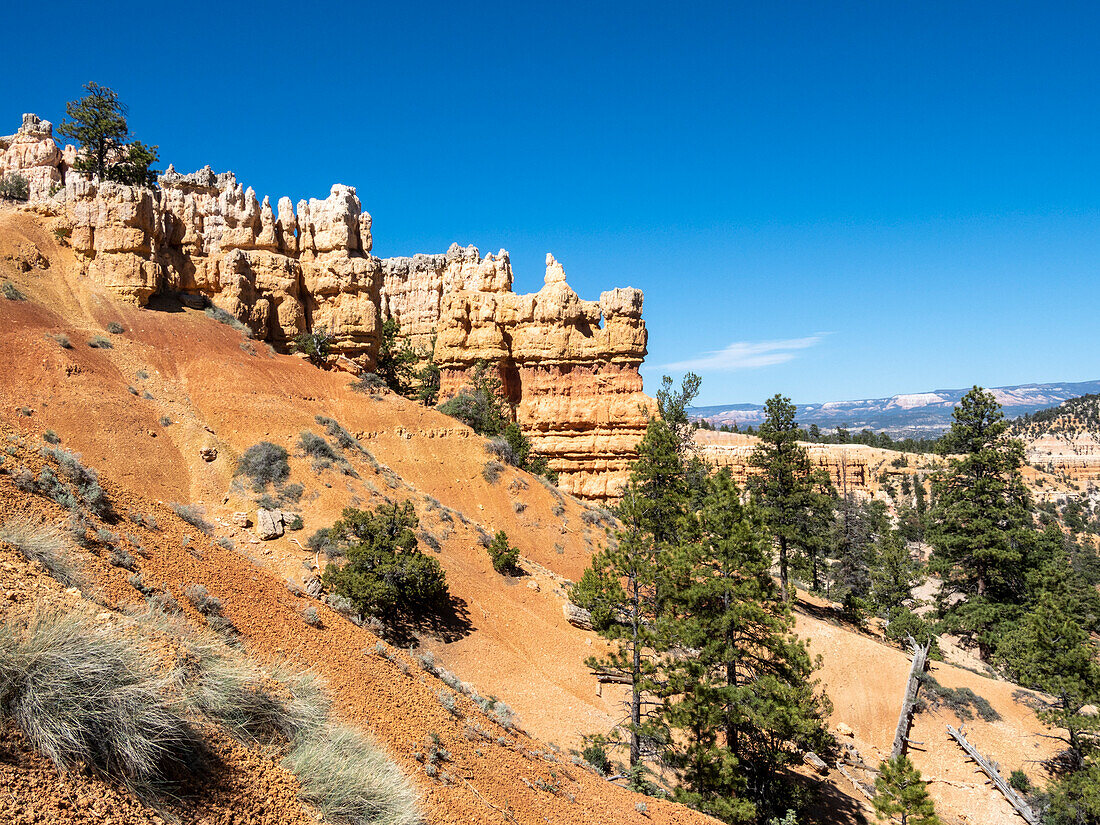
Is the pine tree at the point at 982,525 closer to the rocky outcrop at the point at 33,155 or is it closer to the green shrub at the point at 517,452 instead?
the green shrub at the point at 517,452

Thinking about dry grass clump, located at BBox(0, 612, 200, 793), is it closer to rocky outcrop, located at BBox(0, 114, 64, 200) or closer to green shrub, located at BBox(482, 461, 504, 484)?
green shrub, located at BBox(482, 461, 504, 484)

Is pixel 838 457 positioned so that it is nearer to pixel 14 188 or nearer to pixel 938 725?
pixel 938 725

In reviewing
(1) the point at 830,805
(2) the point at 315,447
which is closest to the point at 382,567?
(2) the point at 315,447

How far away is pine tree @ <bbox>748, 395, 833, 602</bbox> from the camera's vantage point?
3058 cm

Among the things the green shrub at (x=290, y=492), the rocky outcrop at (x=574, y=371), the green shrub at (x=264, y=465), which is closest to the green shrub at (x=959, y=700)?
the rocky outcrop at (x=574, y=371)

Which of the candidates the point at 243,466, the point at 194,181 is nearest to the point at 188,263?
the point at 194,181

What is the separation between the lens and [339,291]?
3747 centimetres

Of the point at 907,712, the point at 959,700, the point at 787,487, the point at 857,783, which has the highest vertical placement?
the point at 787,487

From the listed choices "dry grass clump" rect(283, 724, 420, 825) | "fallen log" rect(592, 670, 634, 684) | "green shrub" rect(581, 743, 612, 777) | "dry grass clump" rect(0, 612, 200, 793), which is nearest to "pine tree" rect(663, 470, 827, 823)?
"green shrub" rect(581, 743, 612, 777)

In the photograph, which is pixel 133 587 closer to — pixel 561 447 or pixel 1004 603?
pixel 1004 603

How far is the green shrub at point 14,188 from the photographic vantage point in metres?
29.6

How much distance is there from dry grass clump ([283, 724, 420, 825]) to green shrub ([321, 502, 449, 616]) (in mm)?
10373

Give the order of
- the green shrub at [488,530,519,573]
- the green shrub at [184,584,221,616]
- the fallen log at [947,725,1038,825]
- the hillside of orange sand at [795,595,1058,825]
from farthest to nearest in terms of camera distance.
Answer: the green shrub at [488,530,519,573], the hillside of orange sand at [795,595,1058,825], the fallen log at [947,725,1038,825], the green shrub at [184,584,221,616]

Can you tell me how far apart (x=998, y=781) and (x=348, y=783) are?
2328 cm
